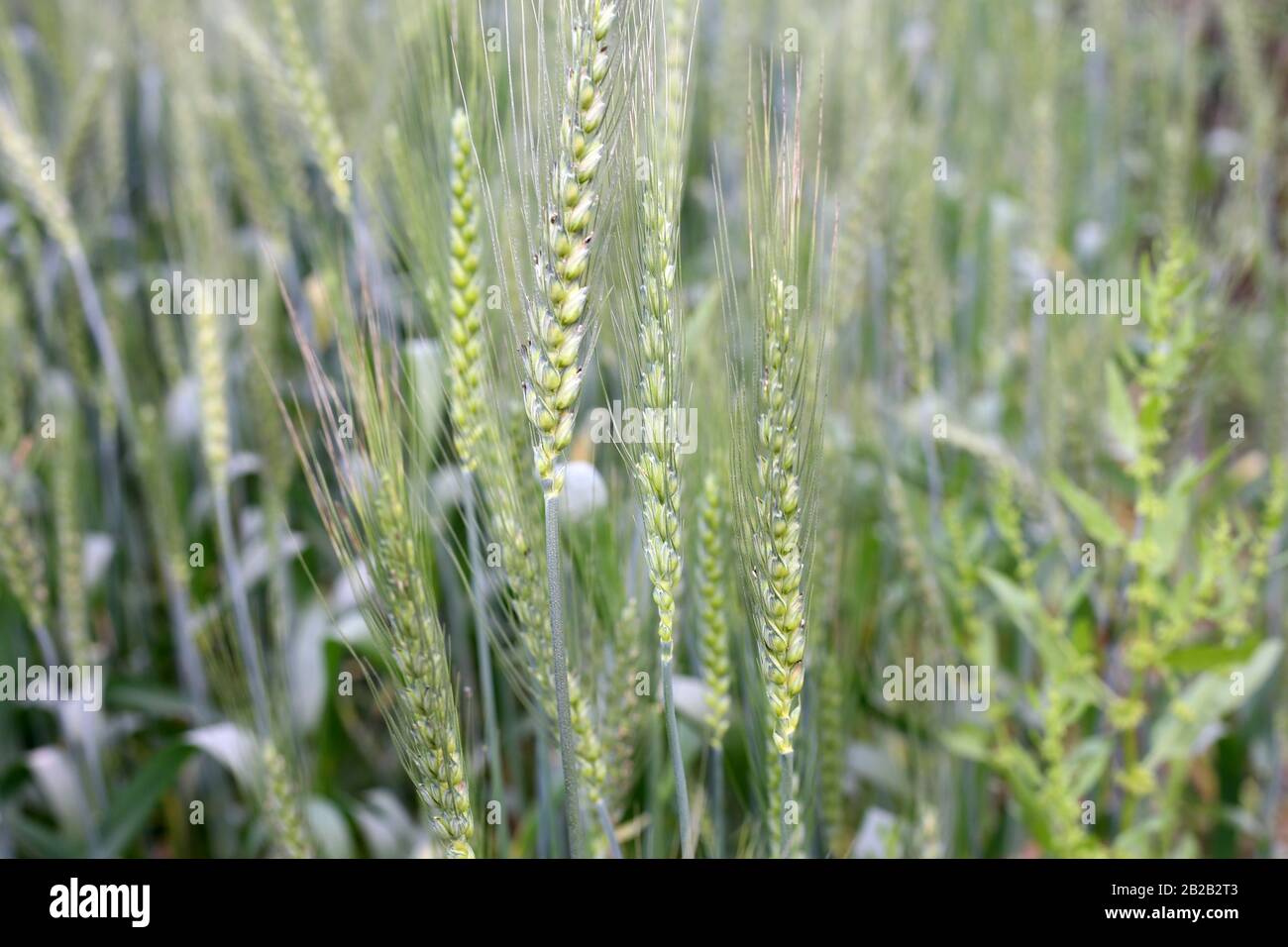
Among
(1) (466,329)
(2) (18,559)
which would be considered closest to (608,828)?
(1) (466,329)

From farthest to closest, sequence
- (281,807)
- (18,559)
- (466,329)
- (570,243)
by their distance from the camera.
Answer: (18,559)
(281,807)
(466,329)
(570,243)

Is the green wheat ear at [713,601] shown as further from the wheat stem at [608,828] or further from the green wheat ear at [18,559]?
the green wheat ear at [18,559]

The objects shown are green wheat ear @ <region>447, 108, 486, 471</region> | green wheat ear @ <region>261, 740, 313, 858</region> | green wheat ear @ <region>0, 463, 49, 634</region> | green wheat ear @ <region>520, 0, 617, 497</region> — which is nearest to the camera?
green wheat ear @ <region>520, 0, 617, 497</region>

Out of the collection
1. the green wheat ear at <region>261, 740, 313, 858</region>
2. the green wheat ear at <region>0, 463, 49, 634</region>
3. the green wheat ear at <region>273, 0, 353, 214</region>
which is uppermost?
the green wheat ear at <region>273, 0, 353, 214</region>

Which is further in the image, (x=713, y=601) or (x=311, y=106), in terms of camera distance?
(x=311, y=106)

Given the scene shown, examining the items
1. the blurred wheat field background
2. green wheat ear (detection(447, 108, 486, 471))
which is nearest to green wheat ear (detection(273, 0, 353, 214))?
the blurred wheat field background

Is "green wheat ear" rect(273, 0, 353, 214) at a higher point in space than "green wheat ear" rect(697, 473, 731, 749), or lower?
higher

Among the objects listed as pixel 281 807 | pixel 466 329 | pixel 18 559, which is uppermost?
pixel 466 329

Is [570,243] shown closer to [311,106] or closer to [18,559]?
[311,106]

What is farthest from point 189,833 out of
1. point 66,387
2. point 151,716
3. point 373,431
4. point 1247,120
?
point 1247,120

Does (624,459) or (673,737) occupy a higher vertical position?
(624,459)

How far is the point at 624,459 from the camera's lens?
0.73 m

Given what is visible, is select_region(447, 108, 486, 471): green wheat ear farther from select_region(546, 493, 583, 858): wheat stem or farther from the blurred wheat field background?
select_region(546, 493, 583, 858): wheat stem

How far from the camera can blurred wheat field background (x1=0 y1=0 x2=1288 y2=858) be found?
709mm
